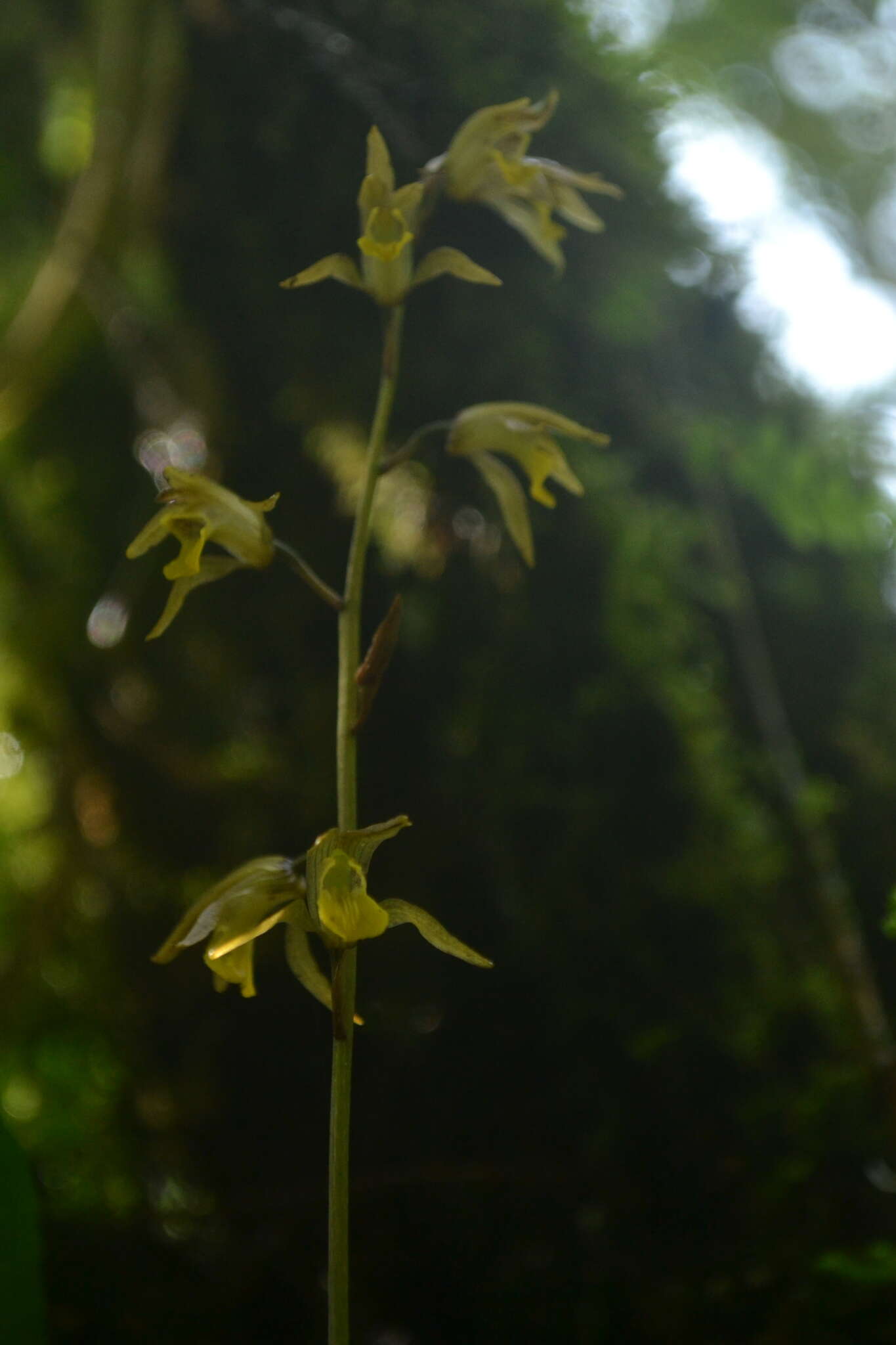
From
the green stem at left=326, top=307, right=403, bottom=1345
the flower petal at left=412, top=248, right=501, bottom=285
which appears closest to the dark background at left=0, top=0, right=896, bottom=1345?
the green stem at left=326, top=307, right=403, bottom=1345

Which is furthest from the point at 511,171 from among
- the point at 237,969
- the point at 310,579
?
the point at 237,969

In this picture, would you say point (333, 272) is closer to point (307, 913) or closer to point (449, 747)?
point (307, 913)

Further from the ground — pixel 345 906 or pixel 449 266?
pixel 449 266

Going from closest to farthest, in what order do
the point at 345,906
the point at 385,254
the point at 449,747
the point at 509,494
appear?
the point at 345,906
the point at 385,254
the point at 509,494
the point at 449,747

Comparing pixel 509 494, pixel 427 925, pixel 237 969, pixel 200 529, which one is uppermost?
pixel 509 494

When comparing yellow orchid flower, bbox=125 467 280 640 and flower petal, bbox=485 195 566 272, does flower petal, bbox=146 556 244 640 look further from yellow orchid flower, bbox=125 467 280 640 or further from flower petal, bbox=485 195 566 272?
flower petal, bbox=485 195 566 272

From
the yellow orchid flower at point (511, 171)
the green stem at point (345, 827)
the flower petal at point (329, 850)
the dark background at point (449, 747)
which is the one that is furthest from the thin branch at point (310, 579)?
the dark background at point (449, 747)

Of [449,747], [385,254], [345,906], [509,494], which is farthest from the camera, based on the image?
[449,747]
